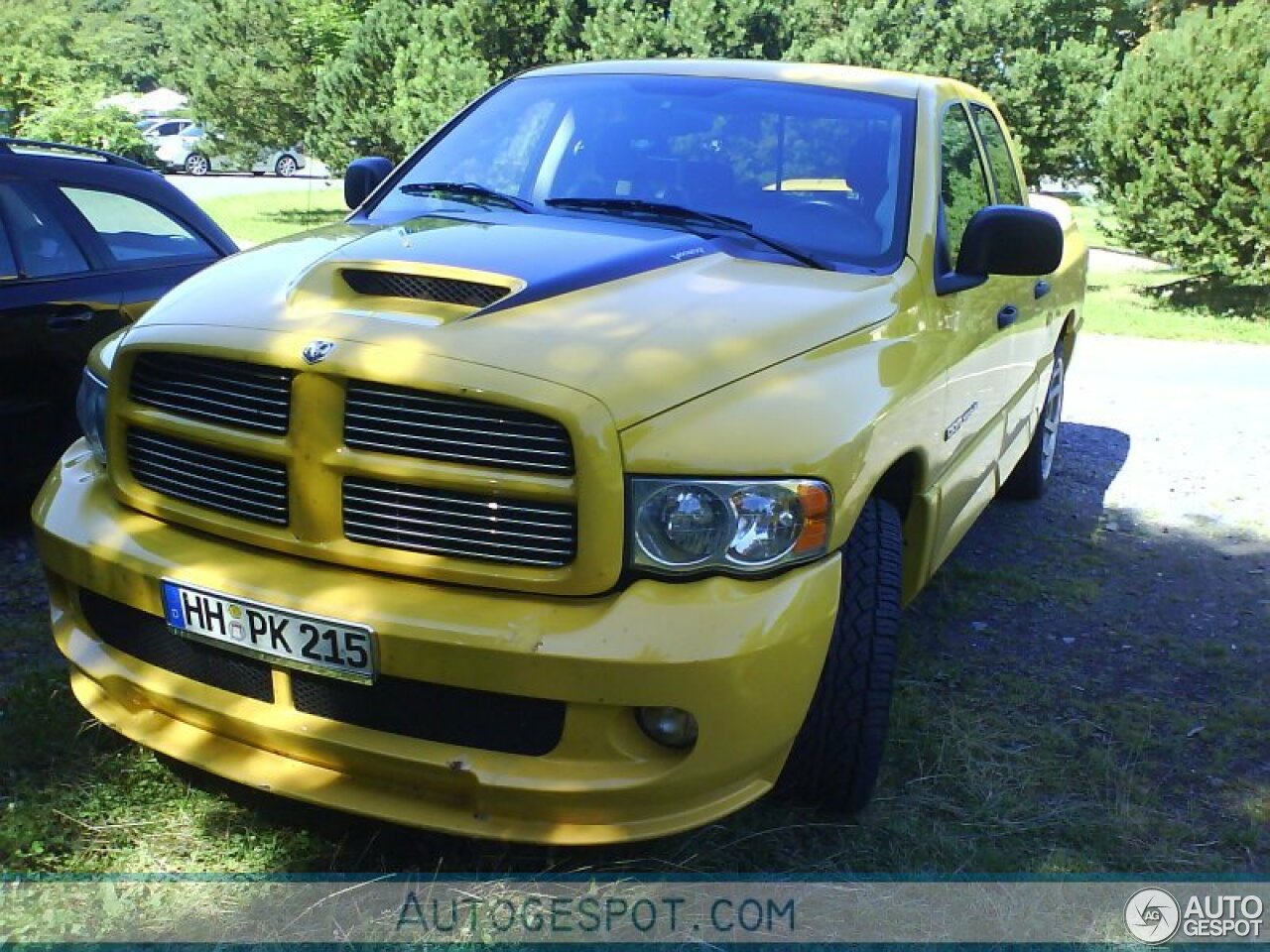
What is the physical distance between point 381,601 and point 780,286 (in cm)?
131

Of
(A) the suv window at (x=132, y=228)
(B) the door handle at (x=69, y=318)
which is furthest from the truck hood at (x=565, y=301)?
(A) the suv window at (x=132, y=228)

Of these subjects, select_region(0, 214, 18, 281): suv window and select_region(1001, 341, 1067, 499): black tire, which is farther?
select_region(1001, 341, 1067, 499): black tire

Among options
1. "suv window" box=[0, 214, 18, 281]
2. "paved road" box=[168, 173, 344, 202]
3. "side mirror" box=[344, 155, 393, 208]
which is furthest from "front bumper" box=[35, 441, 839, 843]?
"paved road" box=[168, 173, 344, 202]

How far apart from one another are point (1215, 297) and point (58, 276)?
13.4m

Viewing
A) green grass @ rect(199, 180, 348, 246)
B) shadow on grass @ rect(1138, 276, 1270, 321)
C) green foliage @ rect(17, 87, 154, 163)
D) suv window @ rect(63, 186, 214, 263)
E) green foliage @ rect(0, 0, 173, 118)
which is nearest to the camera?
suv window @ rect(63, 186, 214, 263)

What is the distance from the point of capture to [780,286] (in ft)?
9.74

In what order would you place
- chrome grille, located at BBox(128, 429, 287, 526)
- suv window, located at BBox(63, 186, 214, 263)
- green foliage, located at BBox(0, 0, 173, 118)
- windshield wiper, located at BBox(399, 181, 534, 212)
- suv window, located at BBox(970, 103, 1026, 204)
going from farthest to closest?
green foliage, located at BBox(0, 0, 173, 118)
suv window, located at BBox(63, 186, 214, 263)
suv window, located at BBox(970, 103, 1026, 204)
windshield wiper, located at BBox(399, 181, 534, 212)
chrome grille, located at BBox(128, 429, 287, 526)

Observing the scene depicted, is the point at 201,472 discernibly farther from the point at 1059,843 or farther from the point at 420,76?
the point at 420,76

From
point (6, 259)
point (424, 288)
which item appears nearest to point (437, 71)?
point (6, 259)

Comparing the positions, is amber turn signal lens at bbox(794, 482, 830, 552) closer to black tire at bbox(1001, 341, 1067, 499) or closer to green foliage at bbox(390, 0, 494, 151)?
black tire at bbox(1001, 341, 1067, 499)

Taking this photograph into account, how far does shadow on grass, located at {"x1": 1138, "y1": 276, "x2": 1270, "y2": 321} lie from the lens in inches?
524

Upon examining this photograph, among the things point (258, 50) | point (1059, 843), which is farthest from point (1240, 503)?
point (258, 50)

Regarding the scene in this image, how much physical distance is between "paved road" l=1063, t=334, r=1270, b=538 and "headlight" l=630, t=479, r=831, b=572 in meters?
4.03

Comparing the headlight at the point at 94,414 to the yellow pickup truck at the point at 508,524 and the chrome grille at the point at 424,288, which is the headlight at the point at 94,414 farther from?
the chrome grille at the point at 424,288
